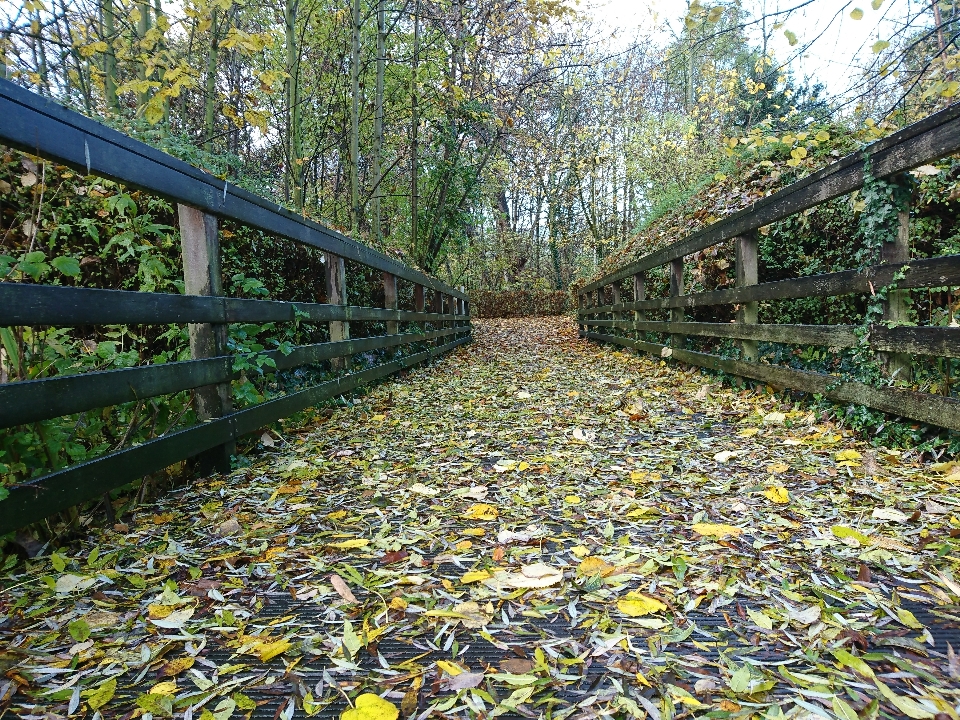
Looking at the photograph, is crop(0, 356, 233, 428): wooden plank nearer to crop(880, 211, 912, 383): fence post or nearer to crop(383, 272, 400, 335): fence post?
crop(880, 211, 912, 383): fence post

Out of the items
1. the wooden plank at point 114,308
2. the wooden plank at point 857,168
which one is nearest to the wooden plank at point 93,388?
the wooden plank at point 114,308

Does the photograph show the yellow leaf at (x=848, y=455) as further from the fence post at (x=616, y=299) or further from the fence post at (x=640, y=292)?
the fence post at (x=616, y=299)

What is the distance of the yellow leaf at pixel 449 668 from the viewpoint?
1.34 m

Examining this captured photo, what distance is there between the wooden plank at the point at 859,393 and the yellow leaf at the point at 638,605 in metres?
1.70

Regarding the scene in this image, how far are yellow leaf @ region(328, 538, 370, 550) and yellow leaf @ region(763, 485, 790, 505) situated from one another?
5.24 ft

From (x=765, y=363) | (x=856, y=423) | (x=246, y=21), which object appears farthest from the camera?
(x=246, y=21)

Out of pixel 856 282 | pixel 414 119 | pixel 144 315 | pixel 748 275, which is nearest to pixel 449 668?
pixel 144 315

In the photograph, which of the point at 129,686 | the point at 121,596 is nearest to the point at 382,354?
the point at 121,596

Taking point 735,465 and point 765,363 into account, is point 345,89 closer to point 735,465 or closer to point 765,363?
point 765,363

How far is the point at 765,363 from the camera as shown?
4.02 meters

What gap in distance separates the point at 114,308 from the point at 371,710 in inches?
63.5

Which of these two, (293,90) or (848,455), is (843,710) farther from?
(293,90)

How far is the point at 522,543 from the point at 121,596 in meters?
1.26

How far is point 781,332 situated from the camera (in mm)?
3670
